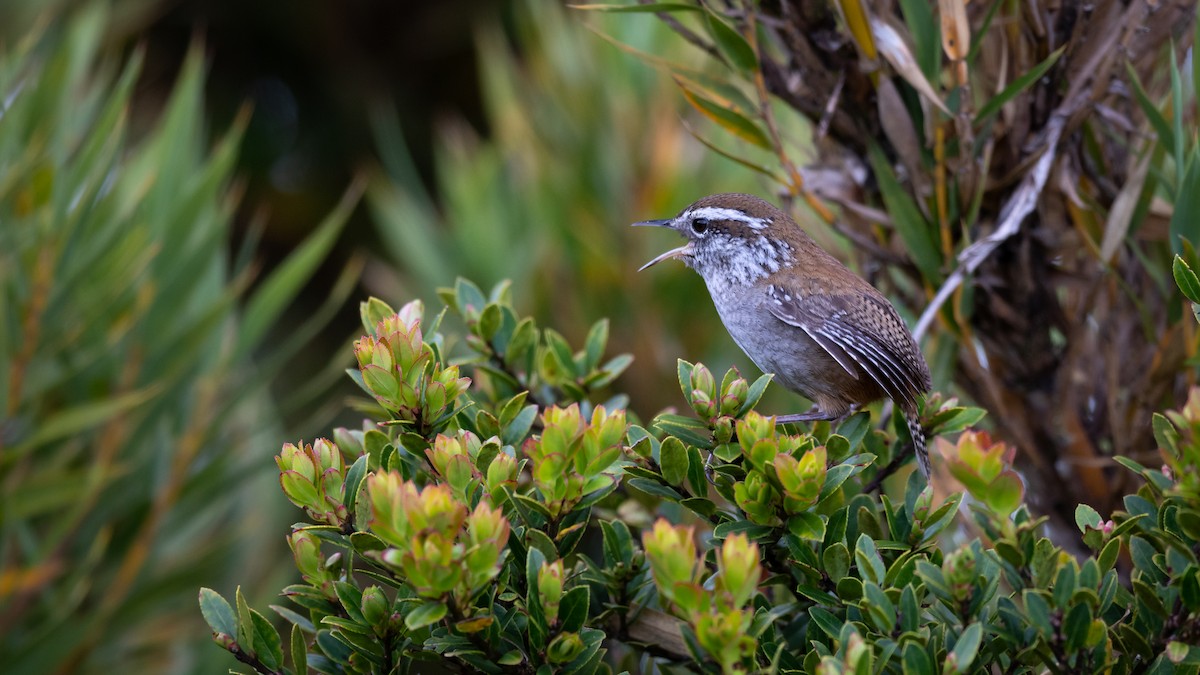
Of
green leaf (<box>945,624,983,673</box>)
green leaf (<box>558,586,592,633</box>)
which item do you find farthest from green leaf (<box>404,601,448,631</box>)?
green leaf (<box>945,624,983,673</box>)

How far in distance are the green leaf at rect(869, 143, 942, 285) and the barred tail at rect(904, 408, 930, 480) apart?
0.29 meters

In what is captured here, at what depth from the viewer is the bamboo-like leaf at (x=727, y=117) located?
2.20 metres

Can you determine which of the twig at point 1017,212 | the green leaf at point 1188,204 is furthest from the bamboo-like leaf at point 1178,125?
the twig at point 1017,212

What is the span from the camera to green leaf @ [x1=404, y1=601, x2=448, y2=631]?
4.33ft

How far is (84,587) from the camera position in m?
2.77

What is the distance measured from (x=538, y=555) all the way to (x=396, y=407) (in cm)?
31

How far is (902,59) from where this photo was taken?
1985mm

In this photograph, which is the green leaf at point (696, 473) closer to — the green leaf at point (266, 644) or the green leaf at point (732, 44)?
the green leaf at point (266, 644)

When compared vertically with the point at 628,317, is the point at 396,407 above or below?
above

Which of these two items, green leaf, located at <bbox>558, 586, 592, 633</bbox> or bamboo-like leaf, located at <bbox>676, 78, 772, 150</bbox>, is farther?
bamboo-like leaf, located at <bbox>676, 78, 772, 150</bbox>

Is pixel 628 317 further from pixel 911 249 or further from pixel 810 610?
pixel 810 610

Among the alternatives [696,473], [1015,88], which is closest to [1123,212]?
[1015,88]

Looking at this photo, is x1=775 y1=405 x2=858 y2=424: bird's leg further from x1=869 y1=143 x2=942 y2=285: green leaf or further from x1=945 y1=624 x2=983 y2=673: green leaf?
x1=945 y1=624 x2=983 y2=673: green leaf

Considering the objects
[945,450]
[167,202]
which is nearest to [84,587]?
[167,202]
